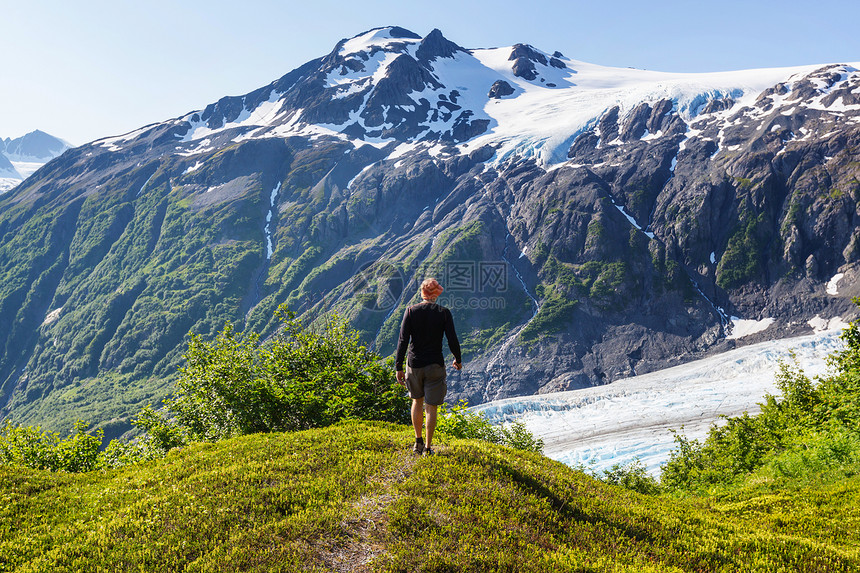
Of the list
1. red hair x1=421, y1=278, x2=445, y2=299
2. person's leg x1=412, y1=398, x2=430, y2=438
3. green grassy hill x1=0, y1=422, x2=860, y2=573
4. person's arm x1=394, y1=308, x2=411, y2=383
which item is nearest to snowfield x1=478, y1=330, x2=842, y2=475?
green grassy hill x1=0, y1=422, x2=860, y2=573

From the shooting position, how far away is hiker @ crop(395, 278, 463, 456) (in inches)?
460

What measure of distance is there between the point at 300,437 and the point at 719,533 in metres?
10.5

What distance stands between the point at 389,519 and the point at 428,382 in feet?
11.8

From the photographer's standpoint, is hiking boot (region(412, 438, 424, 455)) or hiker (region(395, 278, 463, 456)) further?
hiking boot (region(412, 438, 424, 455))

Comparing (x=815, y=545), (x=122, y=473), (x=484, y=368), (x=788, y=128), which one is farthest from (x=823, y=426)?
(x=788, y=128)

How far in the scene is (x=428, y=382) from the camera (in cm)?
1184

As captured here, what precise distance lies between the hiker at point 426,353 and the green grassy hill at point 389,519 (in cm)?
103

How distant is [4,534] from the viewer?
901 cm

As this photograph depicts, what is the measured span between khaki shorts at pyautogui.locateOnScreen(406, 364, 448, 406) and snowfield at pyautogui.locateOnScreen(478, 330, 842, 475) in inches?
3489

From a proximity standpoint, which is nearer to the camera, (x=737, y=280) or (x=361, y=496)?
(x=361, y=496)

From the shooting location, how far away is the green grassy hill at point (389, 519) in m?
8.05

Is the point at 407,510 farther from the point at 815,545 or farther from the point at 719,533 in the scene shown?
the point at 815,545

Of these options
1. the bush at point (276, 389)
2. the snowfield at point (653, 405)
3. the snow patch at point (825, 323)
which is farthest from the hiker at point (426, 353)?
the snow patch at point (825, 323)
